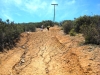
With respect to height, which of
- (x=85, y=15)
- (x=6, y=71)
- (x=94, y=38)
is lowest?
(x=6, y=71)

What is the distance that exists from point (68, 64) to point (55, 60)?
1370mm

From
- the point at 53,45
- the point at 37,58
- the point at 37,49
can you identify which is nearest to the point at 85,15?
the point at 53,45

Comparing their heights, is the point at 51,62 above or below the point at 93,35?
below

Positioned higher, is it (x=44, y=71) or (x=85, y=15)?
(x=85, y=15)

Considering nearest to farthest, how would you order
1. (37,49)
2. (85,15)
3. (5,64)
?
(5,64) → (37,49) → (85,15)

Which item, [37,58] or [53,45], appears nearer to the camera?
[37,58]

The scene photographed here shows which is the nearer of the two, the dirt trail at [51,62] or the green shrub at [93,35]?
the dirt trail at [51,62]

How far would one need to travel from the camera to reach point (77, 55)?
43.2 feet

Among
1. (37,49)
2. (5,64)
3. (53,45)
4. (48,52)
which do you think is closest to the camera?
(5,64)

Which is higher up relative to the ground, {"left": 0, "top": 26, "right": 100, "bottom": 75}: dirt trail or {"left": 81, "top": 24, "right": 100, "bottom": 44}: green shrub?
{"left": 81, "top": 24, "right": 100, "bottom": 44}: green shrub

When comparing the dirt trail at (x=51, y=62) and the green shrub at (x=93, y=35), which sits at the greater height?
the green shrub at (x=93, y=35)

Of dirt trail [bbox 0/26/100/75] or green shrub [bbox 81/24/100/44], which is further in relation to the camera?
green shrub [bbox 81/24/100/44]

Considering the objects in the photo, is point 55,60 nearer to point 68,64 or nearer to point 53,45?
point 68,64

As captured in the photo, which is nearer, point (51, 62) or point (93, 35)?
point (51, 62)
